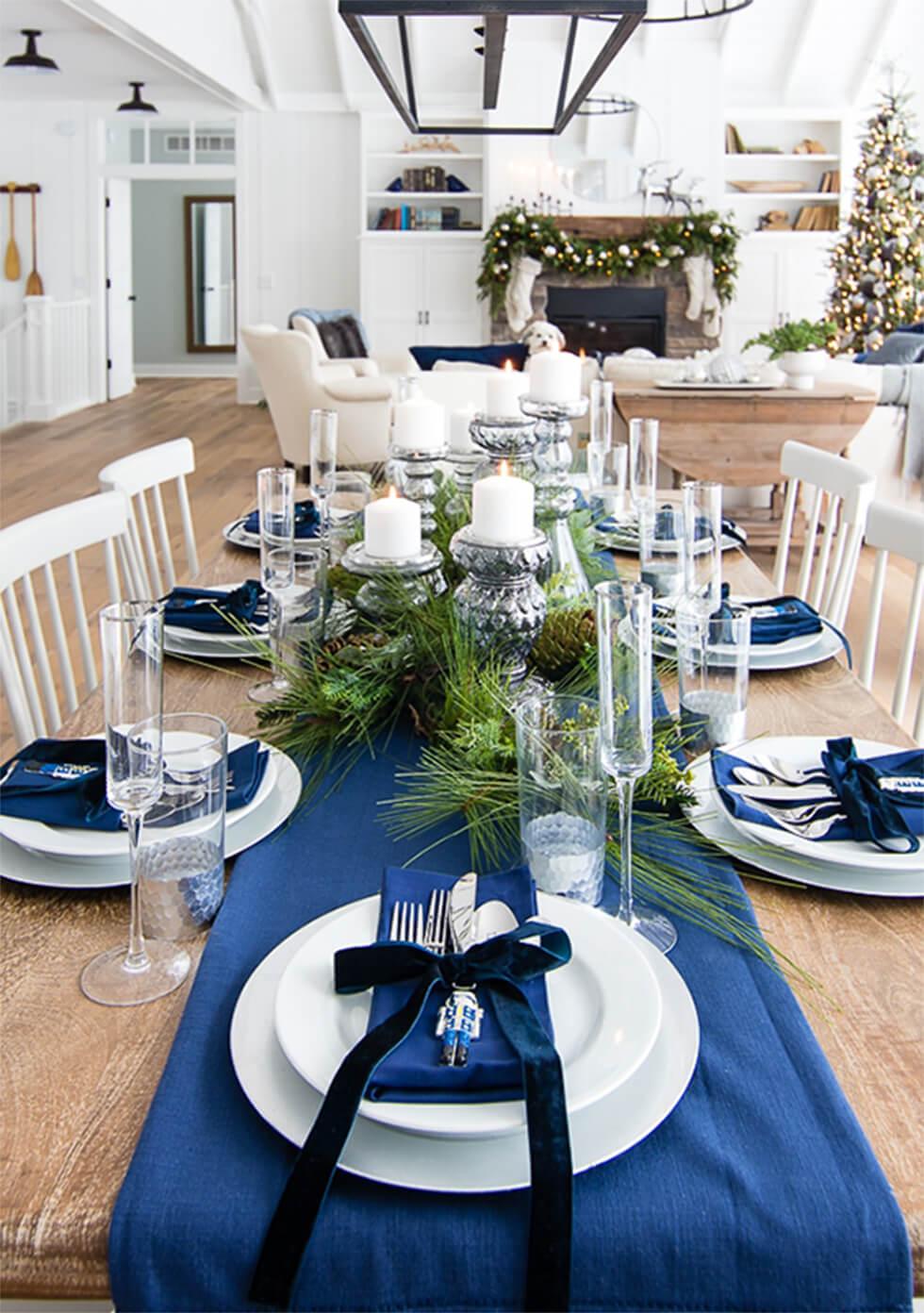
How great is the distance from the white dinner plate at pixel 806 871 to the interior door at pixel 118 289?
37.7 ft

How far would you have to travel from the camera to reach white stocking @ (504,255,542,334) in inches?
405

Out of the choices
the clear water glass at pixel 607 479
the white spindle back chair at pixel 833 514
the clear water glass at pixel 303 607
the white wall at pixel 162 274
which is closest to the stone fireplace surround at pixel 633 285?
the white wall at pixel 162 274

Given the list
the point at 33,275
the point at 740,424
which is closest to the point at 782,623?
the point at 740,424

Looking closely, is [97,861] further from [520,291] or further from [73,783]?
[520,291]

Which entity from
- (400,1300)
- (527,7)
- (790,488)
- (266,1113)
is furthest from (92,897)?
(790,488)

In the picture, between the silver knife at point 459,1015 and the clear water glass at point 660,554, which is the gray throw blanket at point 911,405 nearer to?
the clear water glass at point 660,554

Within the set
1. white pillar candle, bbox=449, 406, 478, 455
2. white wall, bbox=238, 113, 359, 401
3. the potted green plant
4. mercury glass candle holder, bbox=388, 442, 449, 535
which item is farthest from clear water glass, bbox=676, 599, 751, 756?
white wall, bbox=238, 113, 359, 401

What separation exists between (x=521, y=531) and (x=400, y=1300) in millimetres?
817

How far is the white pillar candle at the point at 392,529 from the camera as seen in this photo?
4.67ft

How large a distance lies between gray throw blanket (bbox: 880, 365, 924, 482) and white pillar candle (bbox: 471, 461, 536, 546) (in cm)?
466

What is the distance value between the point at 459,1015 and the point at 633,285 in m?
10.4

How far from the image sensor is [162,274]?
1473 centimetres

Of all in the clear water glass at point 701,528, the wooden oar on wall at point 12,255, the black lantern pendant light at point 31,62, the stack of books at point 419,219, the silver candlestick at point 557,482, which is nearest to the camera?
the clear water glass at point 701,528

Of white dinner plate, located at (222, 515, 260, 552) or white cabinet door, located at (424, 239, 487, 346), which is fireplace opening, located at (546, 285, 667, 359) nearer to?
white cabinet door, located at (424, 239, 487, 346)
